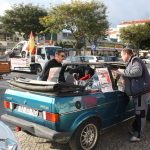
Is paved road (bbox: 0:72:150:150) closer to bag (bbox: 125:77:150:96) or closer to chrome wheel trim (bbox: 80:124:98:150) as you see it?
chrome wheel trim (bbox: 80:124:98:150)

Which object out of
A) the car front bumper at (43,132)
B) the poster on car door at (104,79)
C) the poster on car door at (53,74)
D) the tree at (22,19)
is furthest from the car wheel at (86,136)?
the tree at (22,19)

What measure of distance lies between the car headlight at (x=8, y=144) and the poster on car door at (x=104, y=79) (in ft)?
7.85

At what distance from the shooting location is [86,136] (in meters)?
5.18

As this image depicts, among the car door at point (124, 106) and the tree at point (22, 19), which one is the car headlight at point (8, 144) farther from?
the tree at point (22, 19)

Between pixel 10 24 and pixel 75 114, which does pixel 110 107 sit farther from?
pixel 10 24

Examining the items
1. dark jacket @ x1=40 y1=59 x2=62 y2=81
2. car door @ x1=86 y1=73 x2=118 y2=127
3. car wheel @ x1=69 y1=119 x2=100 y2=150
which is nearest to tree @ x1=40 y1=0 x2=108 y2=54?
dark jacket @ x1=40 y1=59 x2=62 y2=81

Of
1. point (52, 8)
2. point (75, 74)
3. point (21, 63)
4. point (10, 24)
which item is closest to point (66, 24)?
point (52, 8)

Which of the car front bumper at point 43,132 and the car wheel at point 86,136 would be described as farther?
the car wheel at point 86,136

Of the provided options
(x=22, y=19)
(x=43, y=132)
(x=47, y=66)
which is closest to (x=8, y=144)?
(x=43, y=132)

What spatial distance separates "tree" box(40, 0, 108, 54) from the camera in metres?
36.4

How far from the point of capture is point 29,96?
525 centimetres

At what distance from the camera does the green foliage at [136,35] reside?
5864 cm

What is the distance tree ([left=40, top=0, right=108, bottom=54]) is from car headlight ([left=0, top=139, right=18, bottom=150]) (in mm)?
32914

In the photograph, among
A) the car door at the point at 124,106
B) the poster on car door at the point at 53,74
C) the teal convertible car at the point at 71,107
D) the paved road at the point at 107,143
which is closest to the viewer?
the teal convertible car at the point at 71,107
